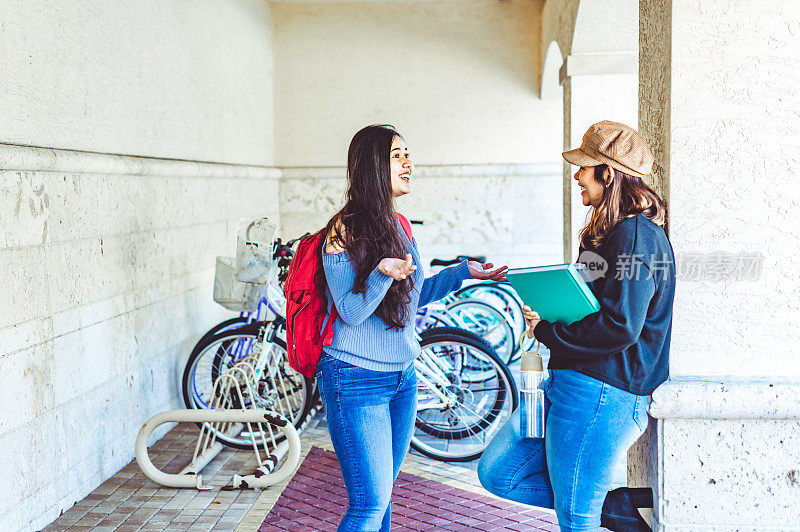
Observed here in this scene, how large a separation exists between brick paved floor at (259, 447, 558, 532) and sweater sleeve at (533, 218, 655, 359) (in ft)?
5.50

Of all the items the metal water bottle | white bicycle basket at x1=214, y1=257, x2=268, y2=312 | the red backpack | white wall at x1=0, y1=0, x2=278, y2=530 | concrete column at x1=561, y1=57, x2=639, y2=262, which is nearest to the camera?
the red backpack

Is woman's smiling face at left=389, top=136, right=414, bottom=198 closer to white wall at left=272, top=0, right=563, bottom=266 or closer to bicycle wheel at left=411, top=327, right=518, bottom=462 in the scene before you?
bicycle wheel at left=411, top=327, right=518, bottom=462

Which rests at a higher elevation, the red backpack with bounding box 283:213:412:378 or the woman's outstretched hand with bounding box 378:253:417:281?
the woman's outstretched hand with bounding box 378:253:417:281

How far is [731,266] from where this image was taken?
3.02 metres

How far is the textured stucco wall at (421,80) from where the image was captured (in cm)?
955

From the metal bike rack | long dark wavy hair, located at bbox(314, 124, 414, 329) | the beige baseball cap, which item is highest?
the beige baseball cap

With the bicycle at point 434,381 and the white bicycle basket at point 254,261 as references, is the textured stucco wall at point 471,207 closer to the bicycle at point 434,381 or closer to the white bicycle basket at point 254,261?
the bicycle at point 434,381

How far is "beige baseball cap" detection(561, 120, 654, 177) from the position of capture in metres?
2.67

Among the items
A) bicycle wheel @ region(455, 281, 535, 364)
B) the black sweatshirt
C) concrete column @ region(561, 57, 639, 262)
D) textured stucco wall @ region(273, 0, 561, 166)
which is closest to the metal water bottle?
the black sweatshirt

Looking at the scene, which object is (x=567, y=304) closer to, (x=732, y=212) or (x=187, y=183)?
(x=732, y=212)

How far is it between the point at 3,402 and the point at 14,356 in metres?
0.21

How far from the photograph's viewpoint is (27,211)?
4.02m

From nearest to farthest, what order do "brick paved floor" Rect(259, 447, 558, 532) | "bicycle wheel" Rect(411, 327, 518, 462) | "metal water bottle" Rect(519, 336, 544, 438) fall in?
"metal water bottle" Rect(519, 336, 544, 438) → "brick paved floor" Rect(259, 447, 558, 532) → "bicycle wheel" Rect(411, 327, 518, 462)

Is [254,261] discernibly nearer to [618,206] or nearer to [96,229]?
[96,229]
